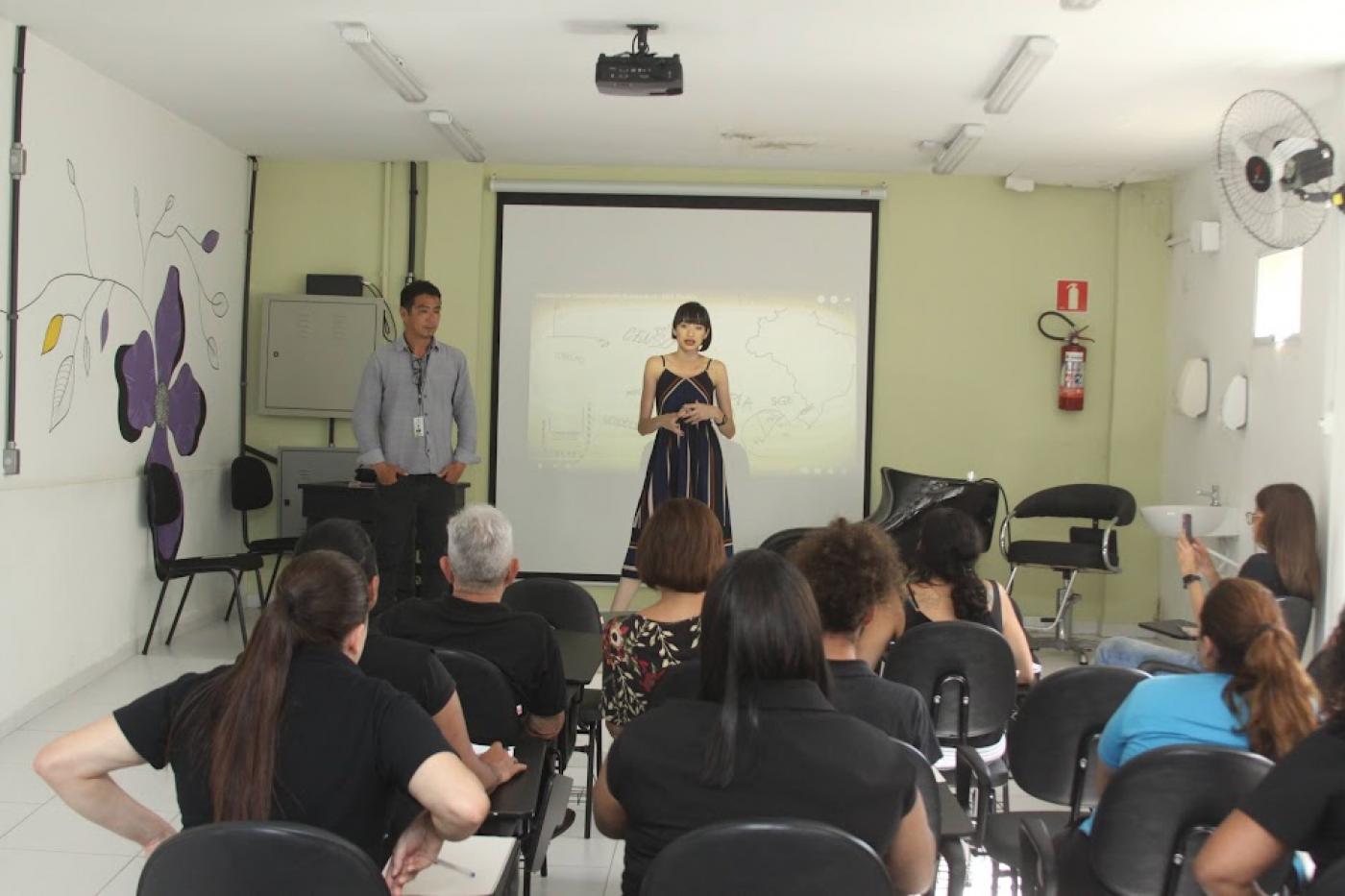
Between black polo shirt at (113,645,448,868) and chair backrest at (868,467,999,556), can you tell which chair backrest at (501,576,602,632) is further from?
chair backrest at (868,467,999,556)

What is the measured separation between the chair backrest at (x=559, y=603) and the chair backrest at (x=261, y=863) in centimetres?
237

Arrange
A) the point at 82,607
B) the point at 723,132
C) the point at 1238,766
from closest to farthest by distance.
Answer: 1. the point at 1238,766
2. the point at 82,607
3. the point at 723,132

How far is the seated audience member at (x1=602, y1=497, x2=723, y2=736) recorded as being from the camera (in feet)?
9.56

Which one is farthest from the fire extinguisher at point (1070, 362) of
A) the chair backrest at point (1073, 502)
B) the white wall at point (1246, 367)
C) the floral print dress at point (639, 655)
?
the floral print dress at point (639, 655)

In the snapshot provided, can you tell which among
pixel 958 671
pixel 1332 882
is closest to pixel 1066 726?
pixel 958 671

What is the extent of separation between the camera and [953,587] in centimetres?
347

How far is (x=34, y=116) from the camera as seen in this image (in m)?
5.12

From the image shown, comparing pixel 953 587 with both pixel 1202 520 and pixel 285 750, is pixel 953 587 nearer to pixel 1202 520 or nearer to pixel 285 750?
pixel 285 750

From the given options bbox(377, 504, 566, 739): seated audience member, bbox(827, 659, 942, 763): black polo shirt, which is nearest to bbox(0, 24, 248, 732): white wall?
bbox(377, 504, 566, 739): seated audience member

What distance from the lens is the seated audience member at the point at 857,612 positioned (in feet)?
7.52

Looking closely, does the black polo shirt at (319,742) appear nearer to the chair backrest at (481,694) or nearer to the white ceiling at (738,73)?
the chair backrest at (481,694)

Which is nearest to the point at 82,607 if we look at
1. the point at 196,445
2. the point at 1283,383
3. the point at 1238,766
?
the point at 196,445

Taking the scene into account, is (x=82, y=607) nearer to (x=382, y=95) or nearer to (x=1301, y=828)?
(x=382, y=95)

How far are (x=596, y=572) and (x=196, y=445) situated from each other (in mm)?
2435
